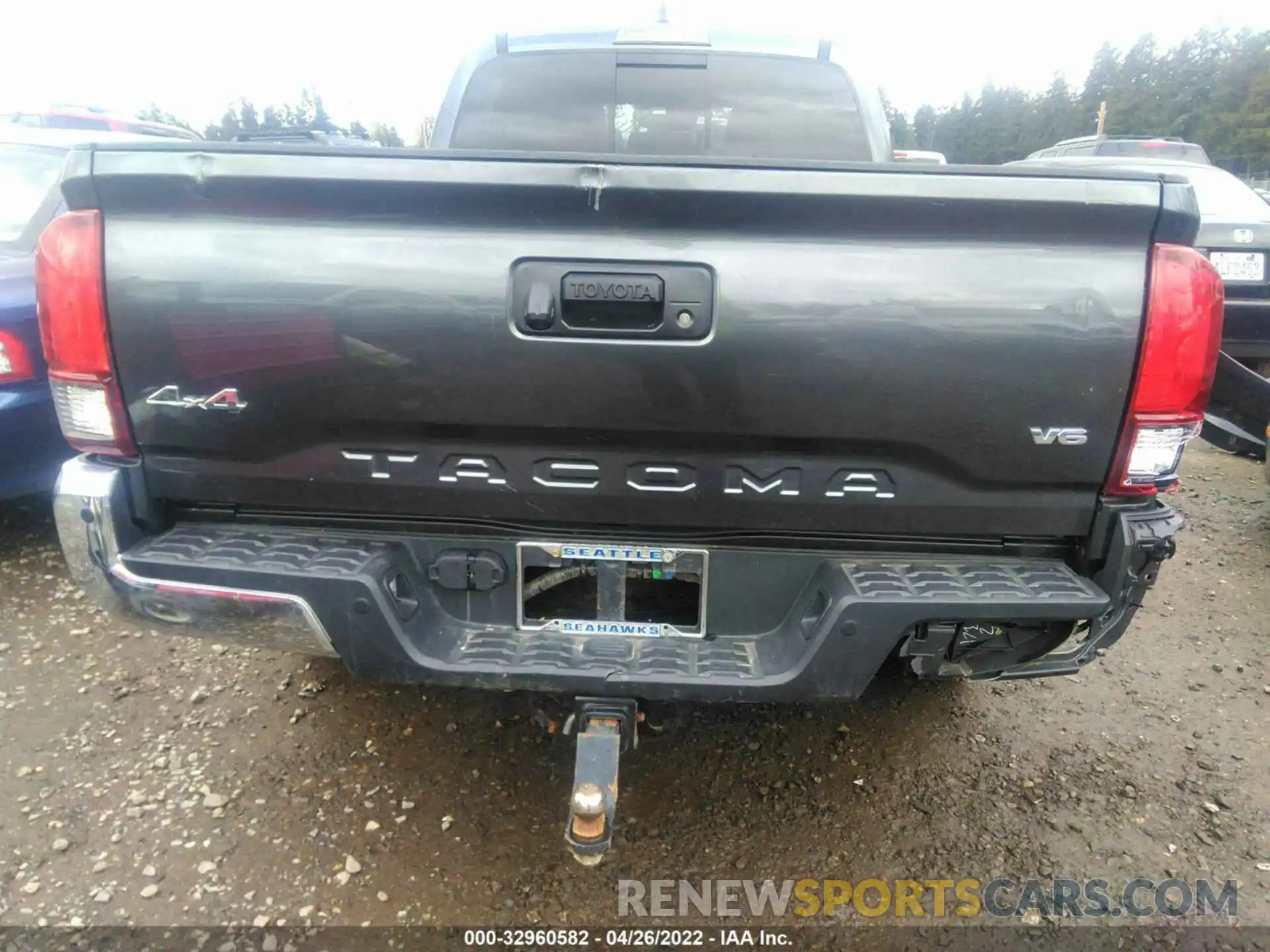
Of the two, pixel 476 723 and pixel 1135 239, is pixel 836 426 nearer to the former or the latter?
pixel 1135 239

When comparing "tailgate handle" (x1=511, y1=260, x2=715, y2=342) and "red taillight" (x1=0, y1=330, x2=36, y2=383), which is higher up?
"tailgate handle" (x1=511, y1=260, x2=715, y2=342)

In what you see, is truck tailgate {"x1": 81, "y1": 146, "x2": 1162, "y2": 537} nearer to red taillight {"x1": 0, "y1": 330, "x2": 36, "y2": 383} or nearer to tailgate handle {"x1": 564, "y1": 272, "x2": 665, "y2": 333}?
tailgate handle {"x1": 564, "y1": 272, "x2": 665, "y2": 333}

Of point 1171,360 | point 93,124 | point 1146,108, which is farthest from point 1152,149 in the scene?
point 1146,108

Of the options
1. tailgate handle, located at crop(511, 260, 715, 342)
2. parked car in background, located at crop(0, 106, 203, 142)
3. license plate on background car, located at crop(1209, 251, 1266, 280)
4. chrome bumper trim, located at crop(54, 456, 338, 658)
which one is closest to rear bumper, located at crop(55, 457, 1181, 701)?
chrome bumper trim, located at crop(54, 456, 338, 658)

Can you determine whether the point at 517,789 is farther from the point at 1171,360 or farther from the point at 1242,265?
the point at 1242,265

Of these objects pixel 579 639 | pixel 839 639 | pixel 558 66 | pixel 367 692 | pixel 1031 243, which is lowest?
pixel 367 692

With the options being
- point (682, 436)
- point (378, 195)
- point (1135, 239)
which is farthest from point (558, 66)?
point (1135, 239)

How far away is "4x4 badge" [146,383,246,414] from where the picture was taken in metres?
1.89

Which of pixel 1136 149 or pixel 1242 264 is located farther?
pixel 1136 149

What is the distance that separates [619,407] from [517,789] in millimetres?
1392

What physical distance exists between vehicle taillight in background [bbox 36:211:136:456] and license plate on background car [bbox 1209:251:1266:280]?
708 cm

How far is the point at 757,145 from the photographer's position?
3150mm

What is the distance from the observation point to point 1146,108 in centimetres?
5125

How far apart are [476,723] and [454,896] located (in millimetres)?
733
